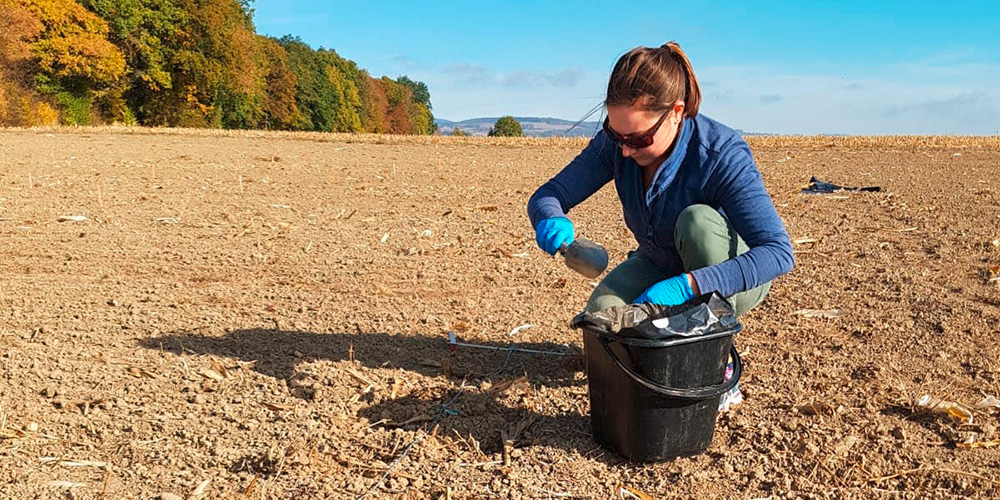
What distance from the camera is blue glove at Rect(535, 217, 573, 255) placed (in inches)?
122

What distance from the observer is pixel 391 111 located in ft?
353

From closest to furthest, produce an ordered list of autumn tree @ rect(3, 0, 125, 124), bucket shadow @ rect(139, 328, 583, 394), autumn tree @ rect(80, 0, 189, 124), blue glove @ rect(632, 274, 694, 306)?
blue glove @ rect(632, 274, 694, 306) < bucket shadow @ rect(139, 328, 583, 394) < autumn tree @ rect(3, 0, 125, 124) < autumn tree @ rect(80, 0, 189, 124)

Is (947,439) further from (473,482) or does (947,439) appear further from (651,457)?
(473,482)

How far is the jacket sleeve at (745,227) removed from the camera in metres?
2.68

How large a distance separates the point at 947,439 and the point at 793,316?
4.96 ft

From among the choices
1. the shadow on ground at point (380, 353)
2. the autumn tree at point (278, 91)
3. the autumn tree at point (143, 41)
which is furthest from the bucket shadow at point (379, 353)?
the autumn tree at point (278, 91)

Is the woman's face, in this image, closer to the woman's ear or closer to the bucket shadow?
the woman's ear

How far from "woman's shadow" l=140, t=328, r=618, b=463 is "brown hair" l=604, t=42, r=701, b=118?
123 centimetres

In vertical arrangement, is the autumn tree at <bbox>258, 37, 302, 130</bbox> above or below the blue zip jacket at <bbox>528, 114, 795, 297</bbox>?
above

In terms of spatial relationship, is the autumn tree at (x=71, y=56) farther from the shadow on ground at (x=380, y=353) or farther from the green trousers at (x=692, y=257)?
the green trousers at (x=692, y=257)

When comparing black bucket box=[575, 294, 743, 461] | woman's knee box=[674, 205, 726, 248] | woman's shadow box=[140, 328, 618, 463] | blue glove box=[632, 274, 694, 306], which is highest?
woman's knee box=[674, 205, 726, 248]

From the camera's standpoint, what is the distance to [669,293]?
2.64 m

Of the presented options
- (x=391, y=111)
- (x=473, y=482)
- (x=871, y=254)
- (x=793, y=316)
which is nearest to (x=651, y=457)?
(x=473, y=482)

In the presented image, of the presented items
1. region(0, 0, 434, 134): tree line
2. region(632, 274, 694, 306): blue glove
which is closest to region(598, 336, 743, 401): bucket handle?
region(632, 274, 694, 306): blue glove
